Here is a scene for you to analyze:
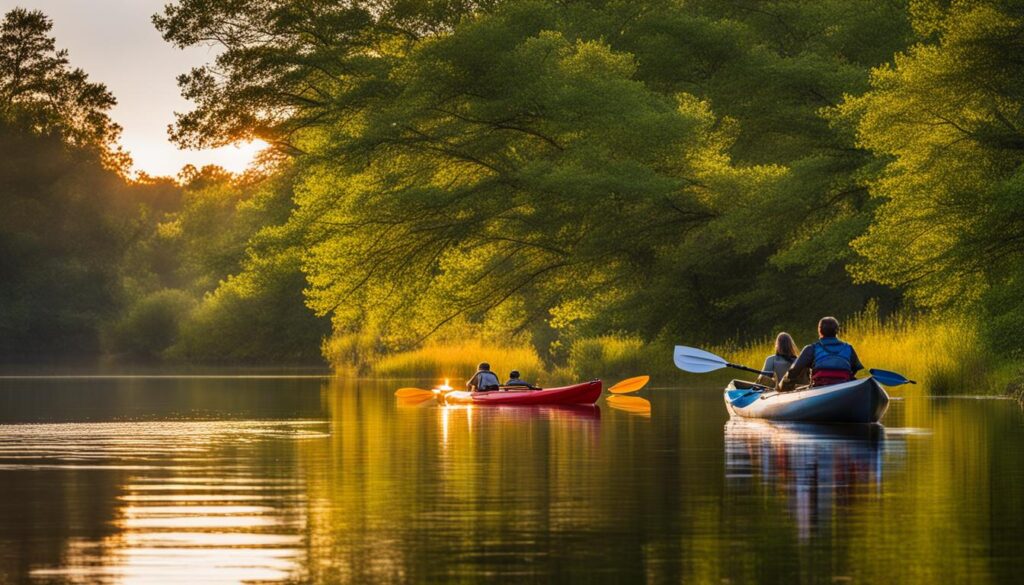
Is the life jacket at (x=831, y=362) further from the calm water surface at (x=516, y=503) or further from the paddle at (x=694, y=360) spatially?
the paddle at (x=694, y=360)

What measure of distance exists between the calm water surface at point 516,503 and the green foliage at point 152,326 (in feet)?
226

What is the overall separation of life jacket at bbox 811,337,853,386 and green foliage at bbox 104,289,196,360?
71118 millimetres

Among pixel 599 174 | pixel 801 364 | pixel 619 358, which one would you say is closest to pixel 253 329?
pixel 619 358

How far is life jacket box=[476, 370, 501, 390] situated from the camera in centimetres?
3456

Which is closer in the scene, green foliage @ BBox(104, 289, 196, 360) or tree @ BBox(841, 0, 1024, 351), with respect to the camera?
tree @ BBox(841, 0, 1024, 351)

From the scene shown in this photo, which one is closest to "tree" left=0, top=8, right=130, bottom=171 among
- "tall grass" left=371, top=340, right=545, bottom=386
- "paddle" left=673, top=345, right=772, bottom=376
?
"tall grass" left=371, top=340, right=545, bottom=386

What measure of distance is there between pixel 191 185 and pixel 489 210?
2846 inches

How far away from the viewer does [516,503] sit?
12758mm

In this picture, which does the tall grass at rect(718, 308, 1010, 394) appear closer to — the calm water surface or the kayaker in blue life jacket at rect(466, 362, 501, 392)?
the kayaker in blue life jacket at rect(466, 362, 501, 392)

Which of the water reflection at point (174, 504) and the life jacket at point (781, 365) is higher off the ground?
the life jacket at point (781, 365)

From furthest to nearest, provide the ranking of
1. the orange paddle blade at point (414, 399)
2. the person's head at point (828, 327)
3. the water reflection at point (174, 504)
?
the orange paddle blade at point (414, 399) → the person's head at point (828, 327) → the water reflection at point (174, 504)

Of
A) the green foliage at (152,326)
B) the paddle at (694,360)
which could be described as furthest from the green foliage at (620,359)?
the green foliage at (152,326)

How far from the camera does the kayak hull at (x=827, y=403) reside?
945 inches

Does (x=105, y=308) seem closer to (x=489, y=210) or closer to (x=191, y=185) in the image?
(x=191, y=185)
